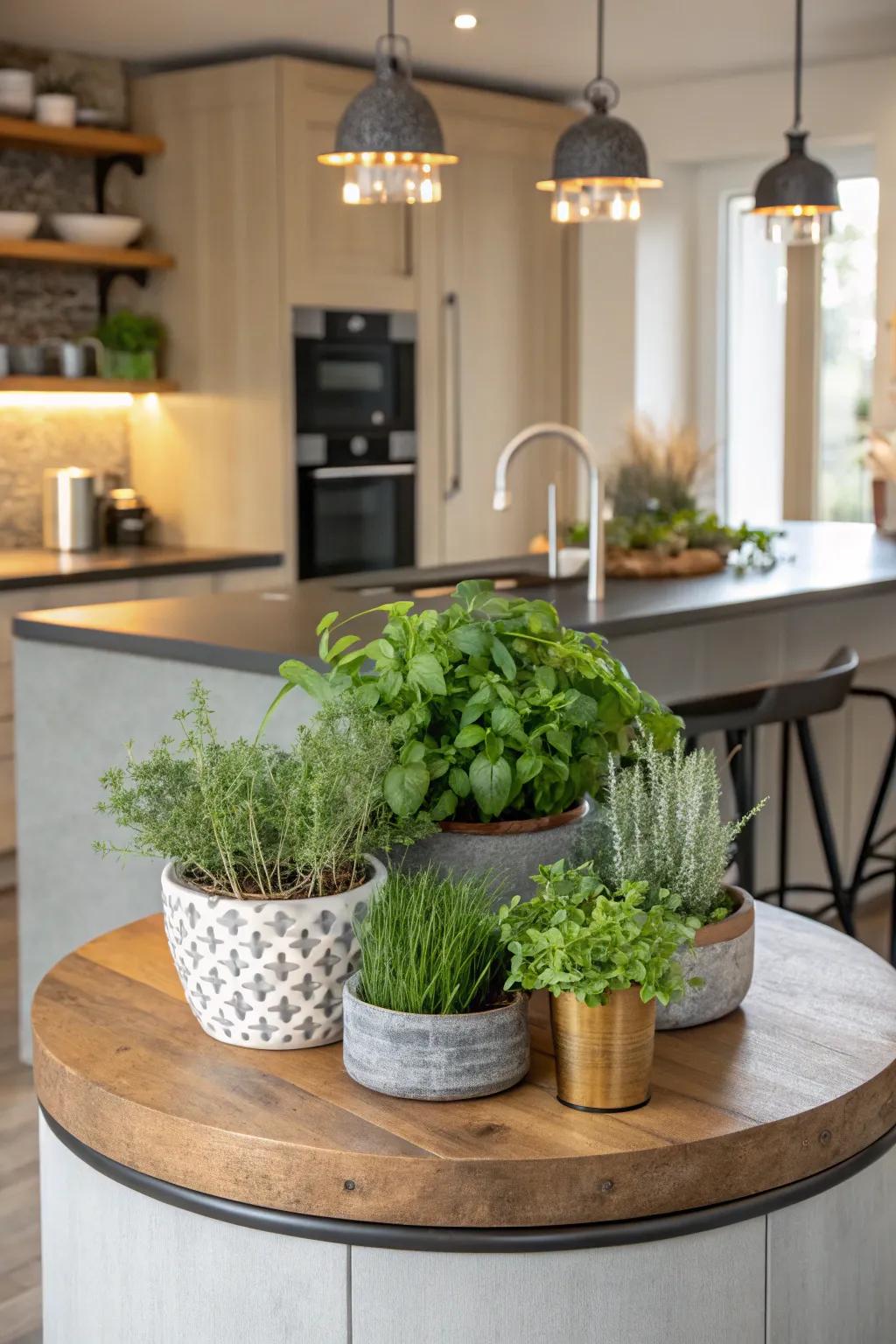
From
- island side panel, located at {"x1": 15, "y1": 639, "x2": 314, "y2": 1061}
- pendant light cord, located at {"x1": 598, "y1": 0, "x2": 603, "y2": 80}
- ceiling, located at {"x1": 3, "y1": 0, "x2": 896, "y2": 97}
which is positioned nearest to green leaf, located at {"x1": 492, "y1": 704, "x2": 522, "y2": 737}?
island side panel, located at {"x1": 15, "y1": 639, "x2": 314, "y2": 1061}

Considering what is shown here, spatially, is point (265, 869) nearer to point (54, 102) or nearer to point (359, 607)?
point (359, 607)

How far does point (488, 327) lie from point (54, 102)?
1817mm

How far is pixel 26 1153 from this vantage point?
290cm

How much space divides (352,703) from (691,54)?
4.91 meters

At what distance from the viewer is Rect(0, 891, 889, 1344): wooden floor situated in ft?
7.72

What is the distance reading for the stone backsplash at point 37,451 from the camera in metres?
5.51

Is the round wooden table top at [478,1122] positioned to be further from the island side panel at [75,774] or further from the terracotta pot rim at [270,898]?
the island side panel at [75,774]

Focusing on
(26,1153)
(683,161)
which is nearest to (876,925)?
(26,1153)

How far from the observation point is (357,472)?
223 inches

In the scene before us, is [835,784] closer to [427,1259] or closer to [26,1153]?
[26,1153]

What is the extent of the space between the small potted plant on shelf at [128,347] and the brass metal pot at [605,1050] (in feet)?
15.1

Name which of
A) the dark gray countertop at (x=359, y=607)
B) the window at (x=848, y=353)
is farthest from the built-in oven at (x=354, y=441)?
the window at (x=848, y=353)

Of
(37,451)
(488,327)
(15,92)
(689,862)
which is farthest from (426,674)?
(488,327)

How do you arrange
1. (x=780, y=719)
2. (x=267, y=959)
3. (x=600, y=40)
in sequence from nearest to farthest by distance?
(x=267, y=959) < (x=780, y=719) < (x=600, y=40)
